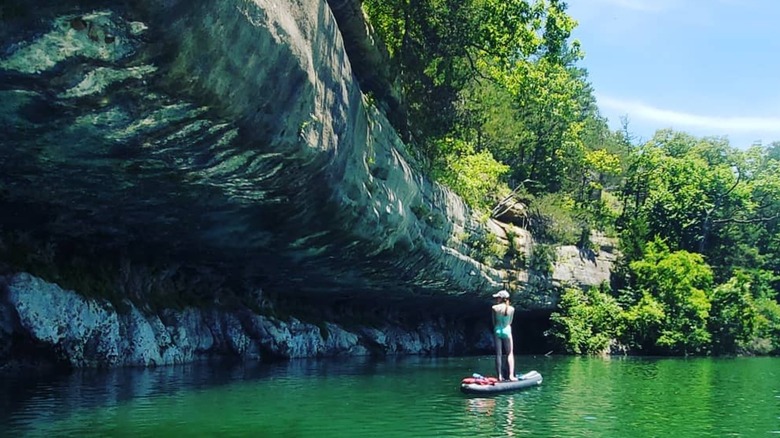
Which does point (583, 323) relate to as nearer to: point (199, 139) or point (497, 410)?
point (497, 410)

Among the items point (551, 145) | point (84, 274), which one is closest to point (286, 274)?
point (84, 274)

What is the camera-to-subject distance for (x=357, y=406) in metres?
11.4

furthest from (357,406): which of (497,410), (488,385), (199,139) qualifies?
(199,139)

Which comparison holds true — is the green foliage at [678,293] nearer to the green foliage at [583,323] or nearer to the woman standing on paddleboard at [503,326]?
the green foliage at [583,323]

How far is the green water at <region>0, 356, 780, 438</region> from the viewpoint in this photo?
906cm

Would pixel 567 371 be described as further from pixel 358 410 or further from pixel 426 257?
pixel 358 410

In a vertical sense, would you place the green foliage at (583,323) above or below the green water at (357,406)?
→ above

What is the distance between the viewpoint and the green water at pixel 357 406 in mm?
9062

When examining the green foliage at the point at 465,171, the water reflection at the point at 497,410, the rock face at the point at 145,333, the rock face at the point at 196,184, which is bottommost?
the water reflection at the point at 497,410

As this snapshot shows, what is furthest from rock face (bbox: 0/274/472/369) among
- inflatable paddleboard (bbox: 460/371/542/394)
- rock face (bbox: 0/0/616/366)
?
inflatable paddleboard (bbox: 460/371/542/394)

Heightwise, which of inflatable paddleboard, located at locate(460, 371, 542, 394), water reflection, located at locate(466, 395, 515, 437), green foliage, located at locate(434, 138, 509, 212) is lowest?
water reflection, located at locate(466, 395, 515, 437)

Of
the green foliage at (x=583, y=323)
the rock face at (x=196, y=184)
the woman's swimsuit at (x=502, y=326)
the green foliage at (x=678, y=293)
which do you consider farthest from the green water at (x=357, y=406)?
the green foliage at (x=678, y=293)

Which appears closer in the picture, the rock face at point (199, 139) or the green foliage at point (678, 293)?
Result: the rock face at point (199, 139)

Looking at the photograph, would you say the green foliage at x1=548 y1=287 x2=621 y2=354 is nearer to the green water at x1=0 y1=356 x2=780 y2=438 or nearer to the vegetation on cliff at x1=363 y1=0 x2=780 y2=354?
the vegetation on cliff at x1=363 y1=0 x2=780 y2=354
